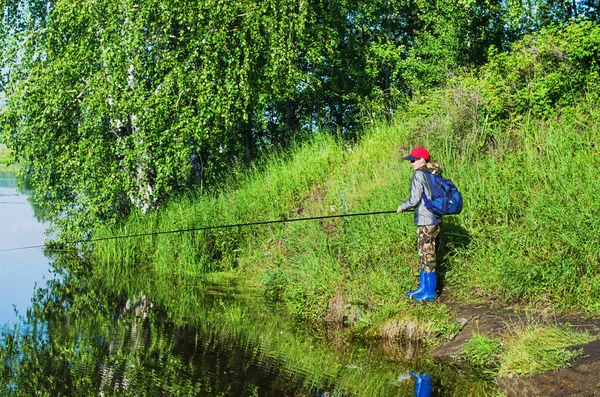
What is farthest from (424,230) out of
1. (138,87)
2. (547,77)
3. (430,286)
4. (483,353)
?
(138,87)

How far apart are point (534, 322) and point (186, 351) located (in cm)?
363

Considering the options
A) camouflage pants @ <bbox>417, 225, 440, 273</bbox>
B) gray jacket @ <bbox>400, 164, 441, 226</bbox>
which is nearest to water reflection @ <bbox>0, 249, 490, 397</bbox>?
camouflage pants @ <bbox>417, 225, 440, 273</bbox>

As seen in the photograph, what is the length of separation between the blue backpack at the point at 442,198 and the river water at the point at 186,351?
153 centimetres

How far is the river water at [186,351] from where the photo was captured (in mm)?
7215

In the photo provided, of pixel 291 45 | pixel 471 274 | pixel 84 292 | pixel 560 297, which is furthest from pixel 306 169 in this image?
pixel 560 297

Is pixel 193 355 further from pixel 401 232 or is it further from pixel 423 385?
pixel 401 232

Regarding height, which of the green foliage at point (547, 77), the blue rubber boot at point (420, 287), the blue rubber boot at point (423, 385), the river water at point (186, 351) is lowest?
the blue rubber boot at point (423, 385)

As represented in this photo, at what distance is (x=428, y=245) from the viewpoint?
8984 mm

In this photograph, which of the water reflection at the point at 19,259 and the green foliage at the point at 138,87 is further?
the green foliage at the point at 138,87

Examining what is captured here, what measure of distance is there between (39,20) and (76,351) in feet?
35.3

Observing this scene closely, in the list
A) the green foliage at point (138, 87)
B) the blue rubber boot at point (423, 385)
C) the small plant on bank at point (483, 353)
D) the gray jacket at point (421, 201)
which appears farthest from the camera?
the green foliage at point (138, 87)

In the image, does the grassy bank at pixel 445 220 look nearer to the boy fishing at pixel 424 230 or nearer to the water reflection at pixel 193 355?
the boy fishing at pixel 424 230

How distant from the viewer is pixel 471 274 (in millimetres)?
9328

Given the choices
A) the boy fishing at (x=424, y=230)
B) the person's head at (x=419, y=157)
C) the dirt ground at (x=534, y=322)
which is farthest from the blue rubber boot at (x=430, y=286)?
the person's head at (x=419, y=157)
